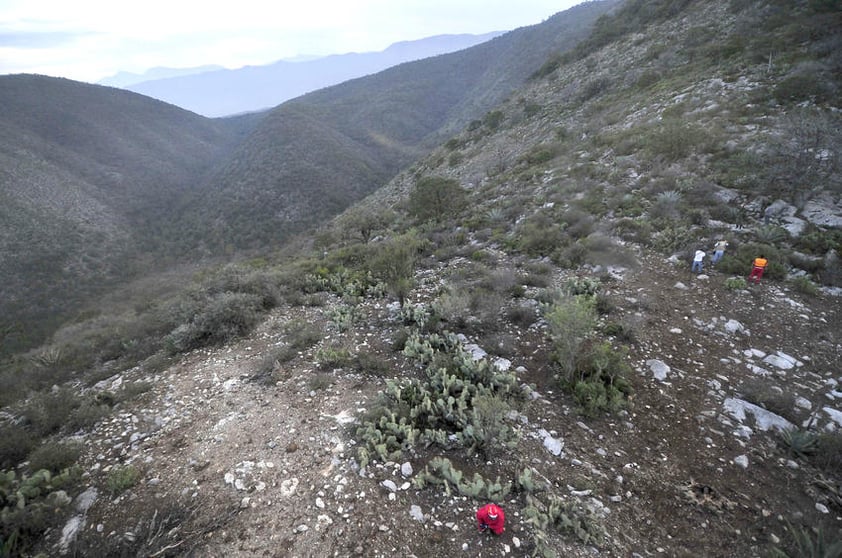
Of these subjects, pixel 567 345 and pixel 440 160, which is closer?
pixel 567 345

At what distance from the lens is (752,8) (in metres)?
23.7

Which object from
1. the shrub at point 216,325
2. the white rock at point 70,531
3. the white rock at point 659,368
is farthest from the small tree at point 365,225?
the white rock at point 70,531

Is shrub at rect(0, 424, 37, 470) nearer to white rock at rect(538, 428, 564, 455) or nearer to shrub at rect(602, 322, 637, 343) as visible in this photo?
white rock at rect(538, 428, 564, 455)

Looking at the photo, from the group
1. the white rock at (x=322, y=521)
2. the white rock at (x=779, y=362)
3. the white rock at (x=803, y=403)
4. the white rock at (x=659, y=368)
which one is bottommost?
the white rock at (x=803, y=403)

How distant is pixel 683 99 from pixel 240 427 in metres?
22.4

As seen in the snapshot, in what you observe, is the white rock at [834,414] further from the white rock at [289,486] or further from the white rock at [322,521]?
the white rock at [289,486]

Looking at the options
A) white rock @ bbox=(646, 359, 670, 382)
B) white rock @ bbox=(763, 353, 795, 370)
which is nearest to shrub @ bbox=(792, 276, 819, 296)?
white rock @ bbox=(763, 353, 795, 370)

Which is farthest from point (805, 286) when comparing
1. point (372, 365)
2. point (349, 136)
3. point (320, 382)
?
point (349, 136)

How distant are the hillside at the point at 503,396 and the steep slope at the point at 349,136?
31506 millimetres

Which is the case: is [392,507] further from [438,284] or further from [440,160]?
[440,160]

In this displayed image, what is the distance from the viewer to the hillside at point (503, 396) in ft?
13.1

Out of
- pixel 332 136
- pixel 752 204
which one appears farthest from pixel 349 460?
pixel 332 136

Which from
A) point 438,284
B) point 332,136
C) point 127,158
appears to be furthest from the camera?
point 332,136

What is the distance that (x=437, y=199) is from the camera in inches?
653
